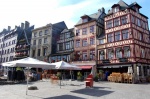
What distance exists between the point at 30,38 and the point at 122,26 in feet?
91.3

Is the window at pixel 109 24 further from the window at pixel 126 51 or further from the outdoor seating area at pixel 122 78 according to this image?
the outdoor seating area at pixel 122 78

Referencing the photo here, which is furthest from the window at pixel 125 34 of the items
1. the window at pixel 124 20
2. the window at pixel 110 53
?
the window at pixel 110 53

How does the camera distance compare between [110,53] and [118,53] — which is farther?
[110,53]

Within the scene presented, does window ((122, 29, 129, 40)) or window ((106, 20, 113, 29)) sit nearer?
window ((122, 29, 129, 40))

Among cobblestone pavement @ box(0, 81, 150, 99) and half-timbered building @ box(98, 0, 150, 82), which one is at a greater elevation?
half-timbered building @ box(98, 0, 150, 82)

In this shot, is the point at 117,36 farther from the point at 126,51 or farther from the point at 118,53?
the point at 126,51

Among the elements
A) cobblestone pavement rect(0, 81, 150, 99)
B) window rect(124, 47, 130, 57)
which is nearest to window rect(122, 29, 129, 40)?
window rect(124, 47, 130, 57)

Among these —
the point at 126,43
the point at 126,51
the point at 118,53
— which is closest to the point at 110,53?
the point at 118,53

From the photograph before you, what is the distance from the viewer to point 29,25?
164ft

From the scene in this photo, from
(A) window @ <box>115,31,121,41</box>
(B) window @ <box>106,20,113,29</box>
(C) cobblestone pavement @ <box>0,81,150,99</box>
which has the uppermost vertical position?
(B) window @ <box>106,20,113,29</box>

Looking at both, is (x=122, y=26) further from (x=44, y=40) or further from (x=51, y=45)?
(x=44, y=40)

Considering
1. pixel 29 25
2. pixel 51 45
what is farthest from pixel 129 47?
pixel 29 25

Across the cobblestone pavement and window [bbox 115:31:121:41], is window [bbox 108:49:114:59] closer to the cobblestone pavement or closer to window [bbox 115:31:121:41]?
window [bbox 115:31:121:41]

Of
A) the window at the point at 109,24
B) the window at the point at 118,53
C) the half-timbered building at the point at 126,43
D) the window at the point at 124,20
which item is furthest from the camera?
the window at the point at 109,24
